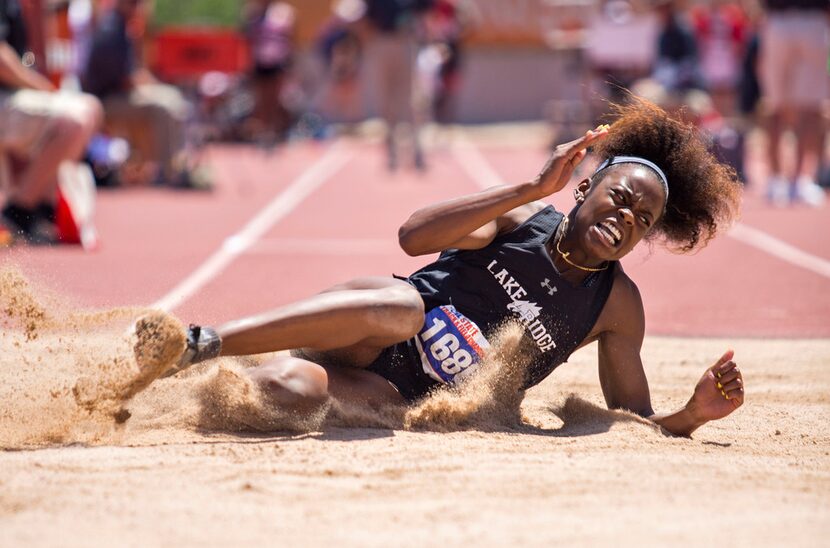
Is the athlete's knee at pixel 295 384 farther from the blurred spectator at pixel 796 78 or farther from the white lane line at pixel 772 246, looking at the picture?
the blurred spectator at pixel 796 78

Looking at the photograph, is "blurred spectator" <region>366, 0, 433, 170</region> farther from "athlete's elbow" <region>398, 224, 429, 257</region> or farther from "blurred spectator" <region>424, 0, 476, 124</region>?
"athlete's elbow" <region>398, 224, 429, 257</region>

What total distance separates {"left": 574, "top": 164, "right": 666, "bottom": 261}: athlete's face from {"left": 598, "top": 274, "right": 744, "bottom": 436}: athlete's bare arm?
0.22 meters

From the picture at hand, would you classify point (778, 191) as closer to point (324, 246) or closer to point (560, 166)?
point (324, 246)

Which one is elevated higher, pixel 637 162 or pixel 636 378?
pixel 637 162

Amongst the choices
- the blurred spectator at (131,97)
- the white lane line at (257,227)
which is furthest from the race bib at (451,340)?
the blurred spectator at (131,97)

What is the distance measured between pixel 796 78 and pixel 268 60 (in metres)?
7.45

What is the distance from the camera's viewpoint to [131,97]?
11.2 meters

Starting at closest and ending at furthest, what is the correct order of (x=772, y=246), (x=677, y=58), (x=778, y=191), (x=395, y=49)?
(x=772, y=246), (x=778, y=191), (x=677, y=58), (x=395, y=49)

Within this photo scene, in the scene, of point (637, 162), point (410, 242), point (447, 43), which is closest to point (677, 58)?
point (447, 43)

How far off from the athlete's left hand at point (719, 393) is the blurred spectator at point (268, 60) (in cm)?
1254

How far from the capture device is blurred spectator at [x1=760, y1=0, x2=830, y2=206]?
36.0 ft

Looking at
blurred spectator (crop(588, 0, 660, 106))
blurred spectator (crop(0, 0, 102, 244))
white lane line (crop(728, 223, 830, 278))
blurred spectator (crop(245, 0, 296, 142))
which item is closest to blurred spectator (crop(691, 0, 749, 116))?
blurred spectator (crop(588, 0, 660, 106))

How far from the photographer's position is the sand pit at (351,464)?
2.67 metres

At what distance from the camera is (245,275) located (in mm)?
6961
